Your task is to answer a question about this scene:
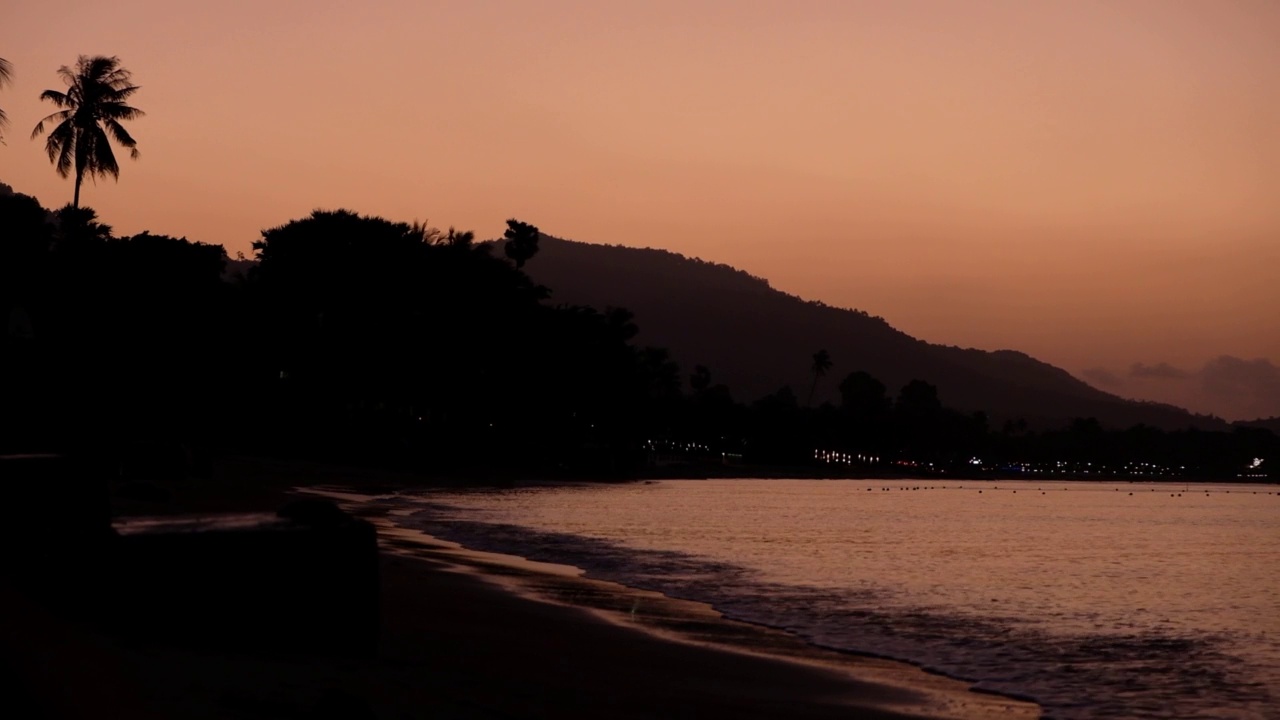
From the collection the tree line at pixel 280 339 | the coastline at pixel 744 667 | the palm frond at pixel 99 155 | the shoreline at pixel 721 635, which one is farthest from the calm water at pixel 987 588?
the palm frond at pixel 99 155

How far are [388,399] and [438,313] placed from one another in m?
7.09

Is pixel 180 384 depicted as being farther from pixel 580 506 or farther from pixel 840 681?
pixel 840 681

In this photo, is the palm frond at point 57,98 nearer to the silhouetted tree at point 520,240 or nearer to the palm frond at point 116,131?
Answer: the palm frond at point 116,131

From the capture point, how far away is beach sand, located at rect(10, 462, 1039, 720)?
7.04 meters

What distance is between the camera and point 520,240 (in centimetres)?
12025

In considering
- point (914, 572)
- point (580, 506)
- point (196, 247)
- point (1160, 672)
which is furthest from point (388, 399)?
point (1160, 672)

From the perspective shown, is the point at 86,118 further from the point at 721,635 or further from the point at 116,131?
the point at 721,635

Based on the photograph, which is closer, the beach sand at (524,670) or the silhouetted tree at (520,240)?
the beach sand at (524,670)

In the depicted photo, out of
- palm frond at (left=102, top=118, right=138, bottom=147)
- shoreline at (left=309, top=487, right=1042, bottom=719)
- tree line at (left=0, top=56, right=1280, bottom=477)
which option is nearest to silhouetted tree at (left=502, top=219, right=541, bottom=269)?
tree line at (left=0, top=56, right=1280, bottom=477)

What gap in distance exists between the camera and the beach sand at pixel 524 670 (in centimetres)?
704

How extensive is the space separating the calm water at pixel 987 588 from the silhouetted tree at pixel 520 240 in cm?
6882

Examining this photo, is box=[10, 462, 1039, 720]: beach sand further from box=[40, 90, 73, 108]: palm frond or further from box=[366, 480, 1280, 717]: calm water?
box=[40, 90, 73, 108]: palm frond

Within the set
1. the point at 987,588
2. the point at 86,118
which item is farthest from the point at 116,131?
the point at 987,588

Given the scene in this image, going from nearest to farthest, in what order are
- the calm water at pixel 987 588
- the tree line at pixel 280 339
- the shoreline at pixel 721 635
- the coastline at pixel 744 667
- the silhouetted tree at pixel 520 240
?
the coastline at pixel 744 667
the shoreline at pixel 721 635
the calm water at pixel 987 588
the tree line at pixel 280 339
the silhouetted tree at pixel 520 240
